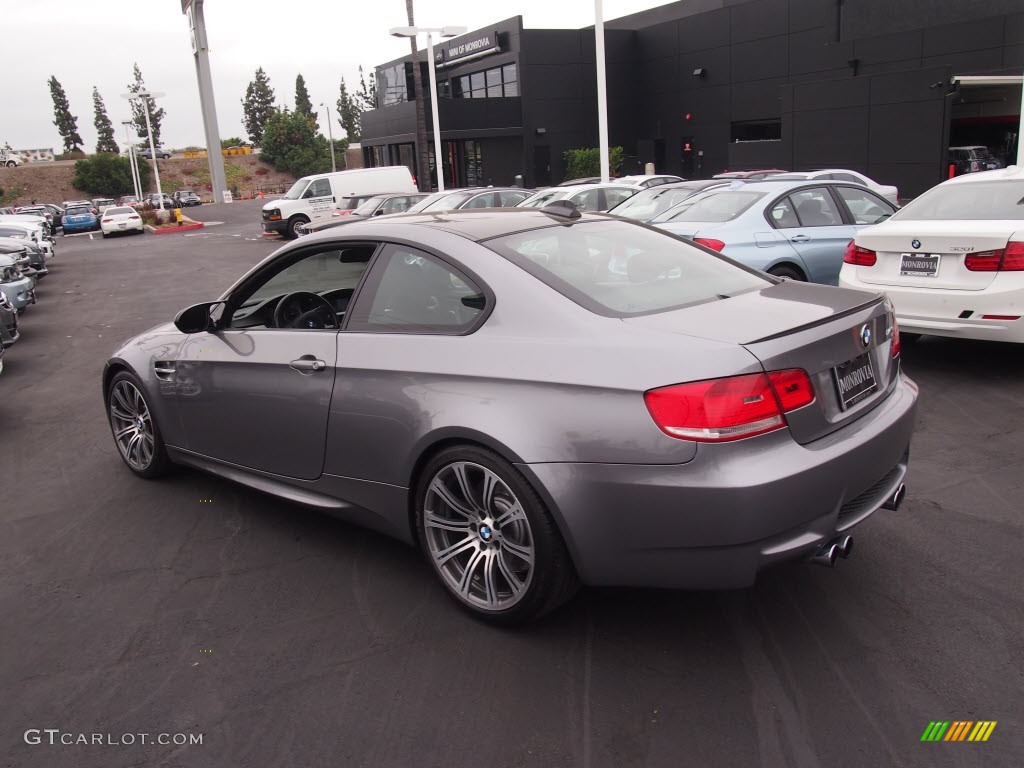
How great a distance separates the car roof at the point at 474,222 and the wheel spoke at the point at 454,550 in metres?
1.26

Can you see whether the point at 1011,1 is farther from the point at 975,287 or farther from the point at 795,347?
the point at 795,347

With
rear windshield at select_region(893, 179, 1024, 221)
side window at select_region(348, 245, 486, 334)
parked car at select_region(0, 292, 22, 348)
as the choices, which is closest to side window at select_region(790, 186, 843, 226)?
rear windshield at select_region(893, 179, 1024, 221)

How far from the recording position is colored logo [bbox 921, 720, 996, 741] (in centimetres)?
267

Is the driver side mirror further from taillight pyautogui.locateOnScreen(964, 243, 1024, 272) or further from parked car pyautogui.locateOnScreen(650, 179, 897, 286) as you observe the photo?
taillight pyautogui.locateOnScreen(964, 243, 1024, 272)

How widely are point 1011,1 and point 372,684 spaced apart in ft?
111

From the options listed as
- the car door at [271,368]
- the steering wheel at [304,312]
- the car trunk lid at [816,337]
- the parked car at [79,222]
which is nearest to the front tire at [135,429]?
the car door at [271,368]

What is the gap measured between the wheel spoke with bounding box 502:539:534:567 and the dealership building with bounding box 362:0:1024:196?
28404 millimetres

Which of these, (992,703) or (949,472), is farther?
(949,472)

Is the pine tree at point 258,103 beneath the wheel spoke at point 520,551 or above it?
above

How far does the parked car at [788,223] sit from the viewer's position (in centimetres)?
872

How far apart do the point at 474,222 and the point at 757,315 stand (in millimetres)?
1391

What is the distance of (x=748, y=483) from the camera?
2801mm

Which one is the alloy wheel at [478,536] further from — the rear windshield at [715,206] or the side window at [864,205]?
the side window at [864,205]

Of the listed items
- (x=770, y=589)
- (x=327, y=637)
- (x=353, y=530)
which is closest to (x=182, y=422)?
(x=353, y=530)
